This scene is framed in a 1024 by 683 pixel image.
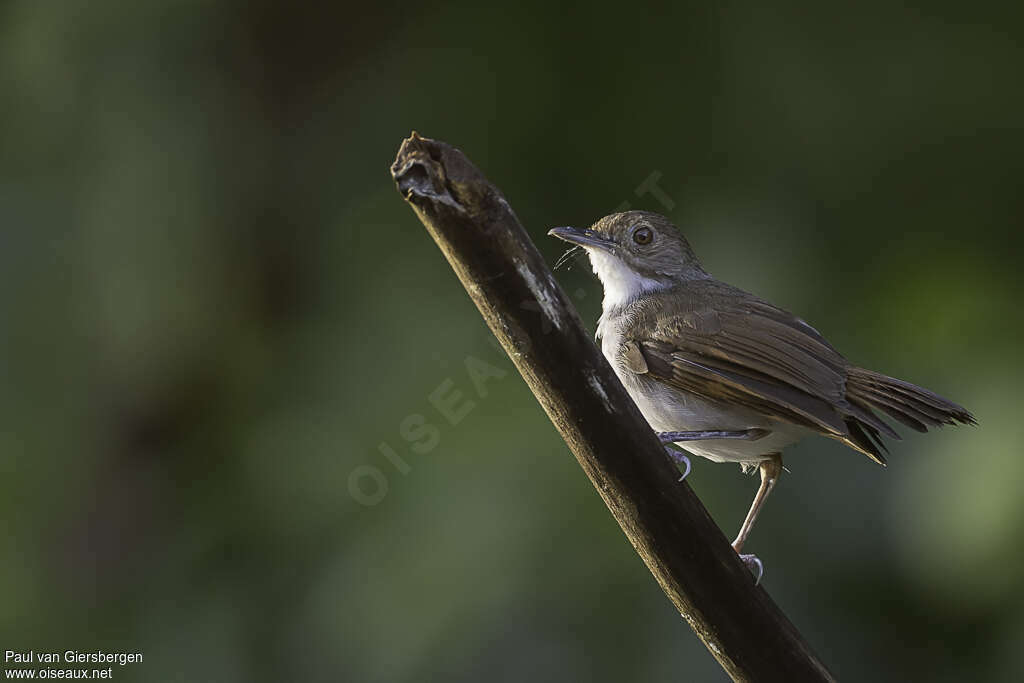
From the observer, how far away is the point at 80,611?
6.21 m

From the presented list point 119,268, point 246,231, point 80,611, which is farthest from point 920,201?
point 80,611

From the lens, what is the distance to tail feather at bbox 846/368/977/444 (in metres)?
3.24

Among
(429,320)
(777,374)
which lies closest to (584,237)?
(777,374)

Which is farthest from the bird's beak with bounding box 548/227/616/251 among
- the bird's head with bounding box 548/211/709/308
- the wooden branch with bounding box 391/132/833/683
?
the wooden branch with bounding box 391/132/833/683

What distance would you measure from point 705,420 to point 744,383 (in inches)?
10.0

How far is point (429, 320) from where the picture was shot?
5.78 m

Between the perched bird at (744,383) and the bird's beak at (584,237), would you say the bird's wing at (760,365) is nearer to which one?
the perched bird at (744,383)

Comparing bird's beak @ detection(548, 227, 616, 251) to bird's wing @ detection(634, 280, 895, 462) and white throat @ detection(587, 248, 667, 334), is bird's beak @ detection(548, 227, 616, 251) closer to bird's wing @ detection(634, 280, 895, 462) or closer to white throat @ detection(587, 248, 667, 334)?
white throat @ detection(587, 248, 667, 334)

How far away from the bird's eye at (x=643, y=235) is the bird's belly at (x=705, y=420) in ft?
2.64

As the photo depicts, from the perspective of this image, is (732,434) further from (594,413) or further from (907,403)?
(594,413)

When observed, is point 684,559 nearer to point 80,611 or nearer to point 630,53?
point 630,53

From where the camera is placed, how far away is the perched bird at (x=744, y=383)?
→ 3.29 m

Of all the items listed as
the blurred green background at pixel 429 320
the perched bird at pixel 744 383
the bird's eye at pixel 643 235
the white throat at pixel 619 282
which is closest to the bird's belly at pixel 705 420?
the perched bird at pixel 744 383

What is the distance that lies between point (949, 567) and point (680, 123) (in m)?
2.66
